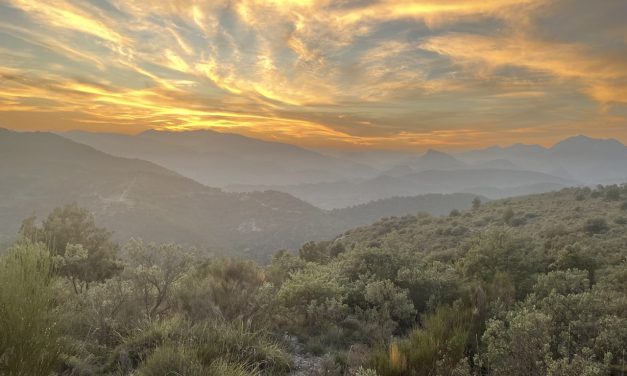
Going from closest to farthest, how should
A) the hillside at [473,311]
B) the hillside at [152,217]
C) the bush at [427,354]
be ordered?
the hillside at [473,311], the bush at [427,354], the hillside at [152,217]

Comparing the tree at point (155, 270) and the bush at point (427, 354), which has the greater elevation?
the bush at point (427, 354)

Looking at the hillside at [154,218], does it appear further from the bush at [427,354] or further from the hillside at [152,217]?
the bush at [427,354]

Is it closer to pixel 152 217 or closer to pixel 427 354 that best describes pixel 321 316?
pixel 427 354

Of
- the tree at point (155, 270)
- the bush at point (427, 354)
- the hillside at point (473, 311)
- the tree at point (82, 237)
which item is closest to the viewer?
the hillside at point (473, 311)

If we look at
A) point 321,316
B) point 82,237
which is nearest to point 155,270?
point 321,316

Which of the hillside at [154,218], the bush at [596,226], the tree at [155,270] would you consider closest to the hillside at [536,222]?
the bush at [596,226]

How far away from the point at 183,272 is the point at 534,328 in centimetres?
900

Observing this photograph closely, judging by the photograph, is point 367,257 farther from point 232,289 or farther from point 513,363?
point 513,363

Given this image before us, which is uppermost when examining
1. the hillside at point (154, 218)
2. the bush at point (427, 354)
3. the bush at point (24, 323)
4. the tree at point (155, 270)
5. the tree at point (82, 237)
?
the bush at point (24, 323)

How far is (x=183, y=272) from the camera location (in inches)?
444

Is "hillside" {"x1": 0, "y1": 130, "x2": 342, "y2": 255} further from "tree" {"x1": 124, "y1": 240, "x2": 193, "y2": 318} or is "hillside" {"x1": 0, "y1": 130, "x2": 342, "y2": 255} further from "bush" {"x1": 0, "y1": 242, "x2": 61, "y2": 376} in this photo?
"bush" {"x1": 0, "y1": 242, "x2": 61, "y2": 376}

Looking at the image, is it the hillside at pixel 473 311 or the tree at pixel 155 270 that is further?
the tree at pixel 155 270

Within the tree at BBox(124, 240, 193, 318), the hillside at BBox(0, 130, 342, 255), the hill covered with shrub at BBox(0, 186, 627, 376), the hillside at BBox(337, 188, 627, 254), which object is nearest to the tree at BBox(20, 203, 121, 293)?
the hill covered with shrub at BBox(0, 186, 627, 376)

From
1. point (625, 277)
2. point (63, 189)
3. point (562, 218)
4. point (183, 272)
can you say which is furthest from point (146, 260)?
point (63, 189)
